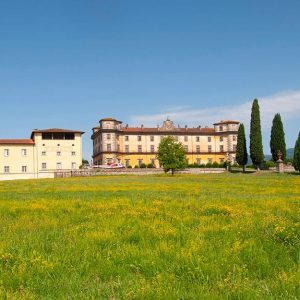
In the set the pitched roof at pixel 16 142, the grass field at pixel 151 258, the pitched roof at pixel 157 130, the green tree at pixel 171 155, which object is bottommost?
the grass field at pixel 151 258

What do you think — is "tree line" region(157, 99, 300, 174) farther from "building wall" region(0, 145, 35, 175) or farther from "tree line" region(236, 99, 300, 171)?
"building wall" region(0, 145, 35, 175)

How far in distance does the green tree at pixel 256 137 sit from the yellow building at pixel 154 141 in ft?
139

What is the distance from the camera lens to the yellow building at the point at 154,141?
392 feet

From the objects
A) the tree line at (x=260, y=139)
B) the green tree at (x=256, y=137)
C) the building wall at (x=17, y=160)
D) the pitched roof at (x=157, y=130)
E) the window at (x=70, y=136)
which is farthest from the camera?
the pitched roof at (x=157, y=130)

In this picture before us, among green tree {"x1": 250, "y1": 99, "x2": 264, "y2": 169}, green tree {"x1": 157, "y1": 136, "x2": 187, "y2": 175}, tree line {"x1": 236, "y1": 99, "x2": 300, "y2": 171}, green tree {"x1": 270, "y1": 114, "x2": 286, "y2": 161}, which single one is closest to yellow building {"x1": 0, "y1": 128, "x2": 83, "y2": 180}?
green tree {"x1": 157, "y1": 136, "x2": 187, "y2": 175}

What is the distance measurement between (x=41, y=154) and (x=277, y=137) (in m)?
48.3

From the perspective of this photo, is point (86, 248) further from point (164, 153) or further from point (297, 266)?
point (164, 153)

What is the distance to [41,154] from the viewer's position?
3529 inches

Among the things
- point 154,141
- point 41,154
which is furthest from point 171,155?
point 154,141

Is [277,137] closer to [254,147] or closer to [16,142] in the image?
[254,147]

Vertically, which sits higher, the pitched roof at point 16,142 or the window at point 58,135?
the window at point 58,135

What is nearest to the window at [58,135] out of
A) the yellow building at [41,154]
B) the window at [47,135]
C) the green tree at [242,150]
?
the yellow building at [41,154]

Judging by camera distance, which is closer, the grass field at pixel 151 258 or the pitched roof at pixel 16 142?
the grass field at pixel 151 258

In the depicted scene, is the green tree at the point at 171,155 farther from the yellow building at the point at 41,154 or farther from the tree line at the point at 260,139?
the yellow building at the point at 41,154
